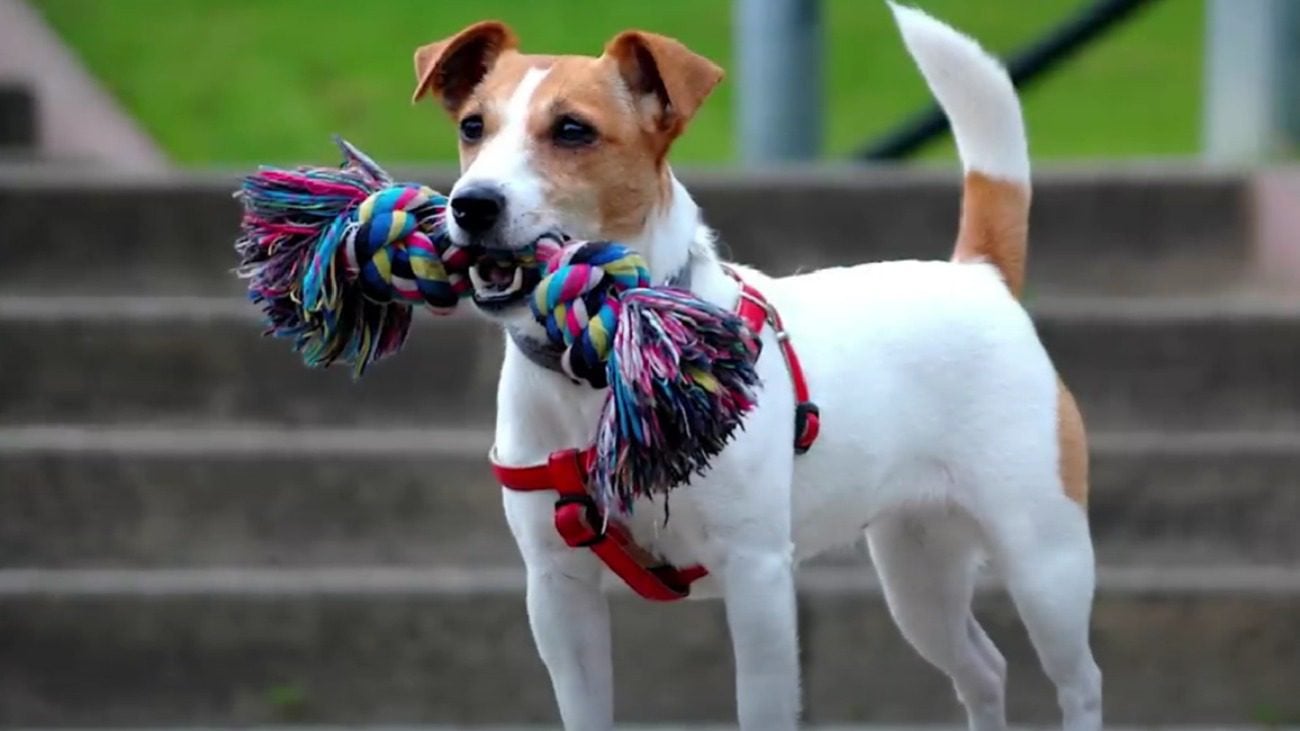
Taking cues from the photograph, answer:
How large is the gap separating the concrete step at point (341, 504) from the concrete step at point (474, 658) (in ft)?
1.11

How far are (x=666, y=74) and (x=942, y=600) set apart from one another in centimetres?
146

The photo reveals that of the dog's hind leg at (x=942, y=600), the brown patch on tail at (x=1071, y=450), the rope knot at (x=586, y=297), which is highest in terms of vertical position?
the rope knot at (x=586, y=297)

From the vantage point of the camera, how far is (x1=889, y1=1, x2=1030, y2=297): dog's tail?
469cm

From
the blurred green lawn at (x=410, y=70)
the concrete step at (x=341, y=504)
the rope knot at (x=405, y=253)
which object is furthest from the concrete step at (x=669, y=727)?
the blurred green lawn at (x=410, y=70)

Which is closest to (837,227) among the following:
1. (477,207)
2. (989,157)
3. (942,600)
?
(989,157)

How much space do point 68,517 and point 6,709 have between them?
629 millimetres

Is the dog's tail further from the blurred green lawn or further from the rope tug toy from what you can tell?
the blurred green lawn

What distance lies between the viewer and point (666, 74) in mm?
3877

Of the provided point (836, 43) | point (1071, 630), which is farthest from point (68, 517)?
point (836, 43)

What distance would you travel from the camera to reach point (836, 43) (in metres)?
11.0

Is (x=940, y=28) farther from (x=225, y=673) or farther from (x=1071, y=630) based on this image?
(x=225, y=673)

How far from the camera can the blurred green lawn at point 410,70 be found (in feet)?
31.2

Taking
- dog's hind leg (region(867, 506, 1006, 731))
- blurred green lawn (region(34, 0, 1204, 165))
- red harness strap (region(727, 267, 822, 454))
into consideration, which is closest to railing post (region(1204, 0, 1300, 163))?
blurred green lawn (region(34, 0, 1204, 165))

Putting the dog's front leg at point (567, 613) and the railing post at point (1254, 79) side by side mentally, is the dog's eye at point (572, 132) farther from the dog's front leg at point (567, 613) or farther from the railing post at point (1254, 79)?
the railing post at point (1254, 79)
